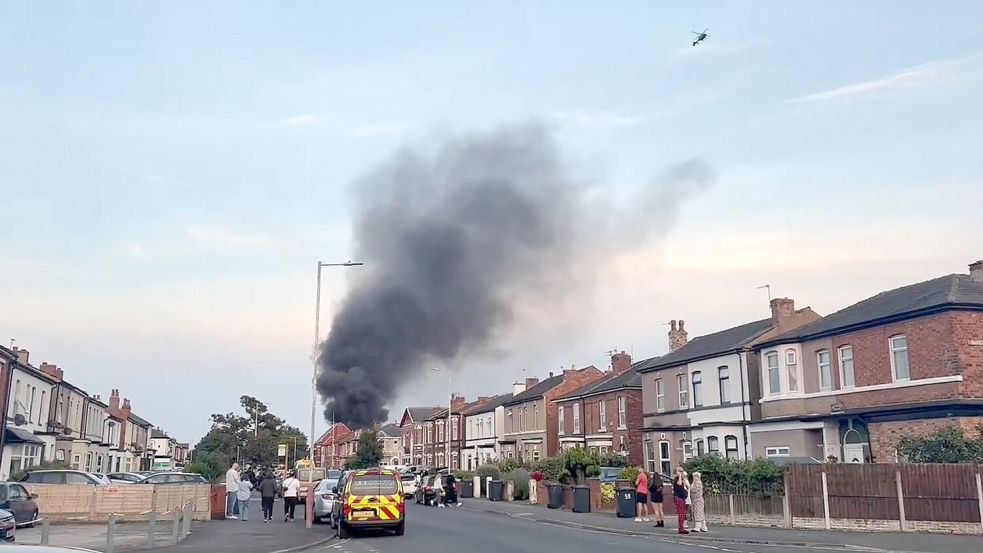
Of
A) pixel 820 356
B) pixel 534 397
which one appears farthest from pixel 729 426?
pixel 534 397

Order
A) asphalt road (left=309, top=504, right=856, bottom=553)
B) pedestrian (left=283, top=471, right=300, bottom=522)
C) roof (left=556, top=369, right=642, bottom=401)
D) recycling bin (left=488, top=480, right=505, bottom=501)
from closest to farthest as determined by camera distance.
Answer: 1. asphalt road (left=309, top=504, right=856, bottom=553)
2. pedestrian (left=283, top=471, right=300, bottom=522)
3. recycling bin (left=488, top=480, right=505, bottom=501)
4. roof (left=556, top=369, right=642, bottom=401)

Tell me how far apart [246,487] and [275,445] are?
58.0 meters

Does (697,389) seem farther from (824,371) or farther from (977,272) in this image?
(977,272)

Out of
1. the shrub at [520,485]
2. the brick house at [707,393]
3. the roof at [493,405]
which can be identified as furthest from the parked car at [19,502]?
the roof at [493,405]

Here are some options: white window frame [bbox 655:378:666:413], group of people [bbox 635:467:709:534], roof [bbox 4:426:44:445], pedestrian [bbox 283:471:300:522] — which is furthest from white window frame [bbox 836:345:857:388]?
roof [bbox 4:426:44:445]

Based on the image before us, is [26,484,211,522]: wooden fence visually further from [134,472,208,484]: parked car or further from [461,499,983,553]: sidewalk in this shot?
[461,499,983,553]: sidewalk

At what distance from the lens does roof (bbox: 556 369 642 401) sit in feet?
159

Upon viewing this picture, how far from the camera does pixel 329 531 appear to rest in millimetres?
24719

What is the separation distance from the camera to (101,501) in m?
26.4

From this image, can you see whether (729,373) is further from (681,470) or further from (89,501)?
(89,501)

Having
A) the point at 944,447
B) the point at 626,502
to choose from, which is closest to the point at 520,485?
the point at 626,502

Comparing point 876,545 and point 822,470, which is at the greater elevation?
point 822,470

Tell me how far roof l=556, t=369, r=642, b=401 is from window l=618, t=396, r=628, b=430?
2.57ft

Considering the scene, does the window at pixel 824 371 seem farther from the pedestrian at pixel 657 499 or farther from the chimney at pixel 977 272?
the pedestrian at pixel 657 499
